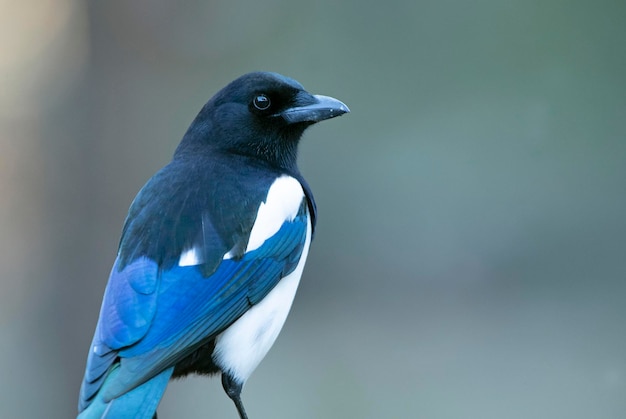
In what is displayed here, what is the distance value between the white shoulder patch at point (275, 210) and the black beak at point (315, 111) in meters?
0.15

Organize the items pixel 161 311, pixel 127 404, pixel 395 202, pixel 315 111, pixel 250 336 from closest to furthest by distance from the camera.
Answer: pixel 127 404 < pixel 161 311 < pixel 250 336 < pixel 315 111 < pixel 395 202

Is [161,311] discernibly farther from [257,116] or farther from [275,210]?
[257,116]

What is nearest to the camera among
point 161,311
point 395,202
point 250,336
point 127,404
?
point 127,404

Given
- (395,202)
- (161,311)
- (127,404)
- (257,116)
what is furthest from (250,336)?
(395,202)

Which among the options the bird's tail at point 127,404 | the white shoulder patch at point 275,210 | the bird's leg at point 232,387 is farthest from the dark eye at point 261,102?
the bird's tail at point 127,404

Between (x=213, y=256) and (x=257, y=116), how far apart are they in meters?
0.45

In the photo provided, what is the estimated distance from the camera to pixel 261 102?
7.54 feet

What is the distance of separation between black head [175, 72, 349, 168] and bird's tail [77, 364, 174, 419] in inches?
26.0

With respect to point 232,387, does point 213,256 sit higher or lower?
higher

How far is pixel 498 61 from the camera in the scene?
4.55 meters

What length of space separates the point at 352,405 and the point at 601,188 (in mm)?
→ 1654

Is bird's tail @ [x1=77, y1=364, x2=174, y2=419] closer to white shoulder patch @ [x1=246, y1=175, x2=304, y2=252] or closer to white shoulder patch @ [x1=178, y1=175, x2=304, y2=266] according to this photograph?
white shoulder patch @ [x1=178, y1=175, x2=304, y2=266]

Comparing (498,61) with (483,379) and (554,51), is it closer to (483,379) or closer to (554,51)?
(554,51)

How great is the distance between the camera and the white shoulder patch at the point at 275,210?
205 centimetres
